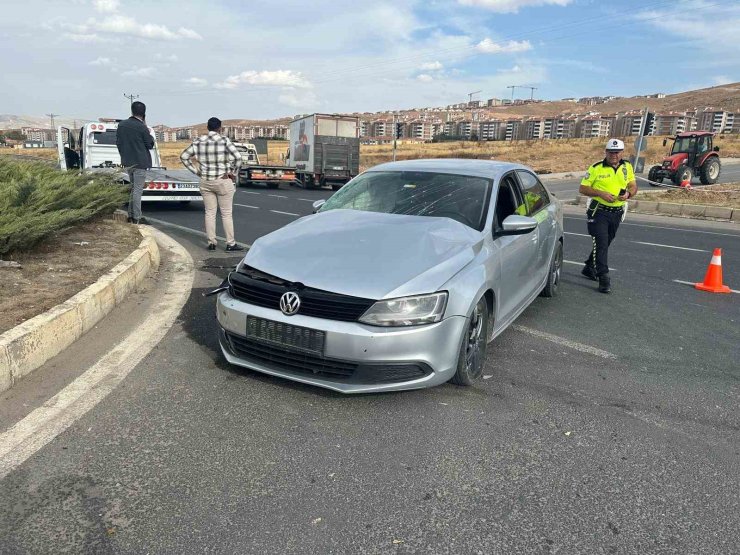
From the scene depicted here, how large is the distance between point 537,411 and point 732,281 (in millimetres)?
5875

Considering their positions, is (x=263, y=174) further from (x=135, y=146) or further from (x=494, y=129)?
(x=494, y=129)

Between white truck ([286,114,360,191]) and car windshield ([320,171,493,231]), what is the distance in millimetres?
19535

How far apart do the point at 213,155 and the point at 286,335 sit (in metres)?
5.34

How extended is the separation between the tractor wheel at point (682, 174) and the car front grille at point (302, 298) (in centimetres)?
2545

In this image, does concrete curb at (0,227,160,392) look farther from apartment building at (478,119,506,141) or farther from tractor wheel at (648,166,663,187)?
apartment building at (478,119,506,141)

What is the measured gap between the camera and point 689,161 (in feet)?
82.5

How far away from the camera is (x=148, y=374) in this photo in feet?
12.7

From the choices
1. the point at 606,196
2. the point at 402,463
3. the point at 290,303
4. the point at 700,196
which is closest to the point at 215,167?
the point at 606,196

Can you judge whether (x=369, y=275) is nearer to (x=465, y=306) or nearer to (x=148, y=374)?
(x=465, y=306)

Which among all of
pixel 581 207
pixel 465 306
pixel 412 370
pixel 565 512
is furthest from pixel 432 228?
pixel 581 207

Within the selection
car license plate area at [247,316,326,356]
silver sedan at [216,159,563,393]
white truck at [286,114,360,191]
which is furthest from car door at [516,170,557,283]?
white truck at [286,114,360,191]

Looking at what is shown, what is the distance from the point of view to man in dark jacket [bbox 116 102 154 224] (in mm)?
9234

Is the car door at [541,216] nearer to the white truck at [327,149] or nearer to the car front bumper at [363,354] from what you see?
the car front bumper at [363,354]

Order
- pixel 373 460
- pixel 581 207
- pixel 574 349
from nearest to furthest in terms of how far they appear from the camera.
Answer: pixel 373 460 → pixel 574 349 → pixel 581 207
